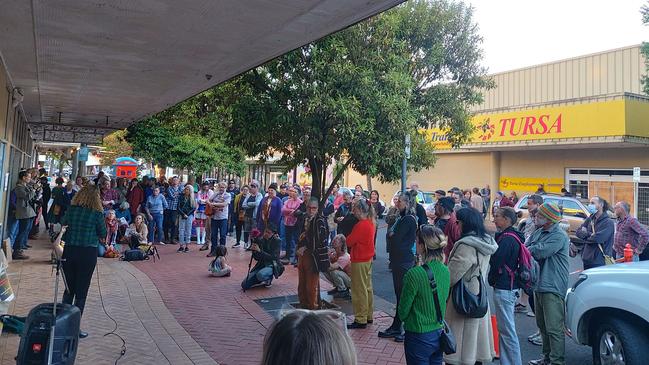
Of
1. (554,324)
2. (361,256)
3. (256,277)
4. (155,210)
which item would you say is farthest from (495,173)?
(554,324)

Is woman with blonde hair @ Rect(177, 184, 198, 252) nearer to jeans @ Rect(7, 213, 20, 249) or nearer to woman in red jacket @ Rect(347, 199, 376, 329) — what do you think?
jeans @ Rect(7, 213, 20, 249)

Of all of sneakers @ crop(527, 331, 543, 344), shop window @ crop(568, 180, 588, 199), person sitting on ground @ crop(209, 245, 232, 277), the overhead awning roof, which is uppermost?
the overhead awning roof

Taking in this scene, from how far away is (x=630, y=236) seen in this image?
709cm

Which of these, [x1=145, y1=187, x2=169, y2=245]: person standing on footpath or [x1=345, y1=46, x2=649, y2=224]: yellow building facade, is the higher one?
[x1=345, y1=46, x2=649, y2=224]: yellow building facade

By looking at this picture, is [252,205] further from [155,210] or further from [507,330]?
[507,330]

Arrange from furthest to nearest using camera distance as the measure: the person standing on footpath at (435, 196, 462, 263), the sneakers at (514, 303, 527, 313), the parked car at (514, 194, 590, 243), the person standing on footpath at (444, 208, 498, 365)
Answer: the parked car at (514, 194, 590, 243), the sneakers at (514, 303, 527, 313), the person standing on footpath at (435, 196, 462, 263), the person standing on footpath at (444, 208, 498, 365)

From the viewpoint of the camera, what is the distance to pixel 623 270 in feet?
14.9

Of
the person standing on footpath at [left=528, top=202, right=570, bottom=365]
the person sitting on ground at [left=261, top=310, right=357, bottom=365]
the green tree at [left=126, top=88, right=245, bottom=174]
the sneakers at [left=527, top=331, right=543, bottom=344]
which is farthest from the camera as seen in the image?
the green tree at [left=126, top=88, right=245, bottom=174]

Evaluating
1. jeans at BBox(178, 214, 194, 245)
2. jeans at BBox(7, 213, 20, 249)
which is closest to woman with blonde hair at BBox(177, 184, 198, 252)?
jeans at BBox(178, 214, 194, 245)

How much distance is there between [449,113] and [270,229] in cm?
611

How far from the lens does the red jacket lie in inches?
240

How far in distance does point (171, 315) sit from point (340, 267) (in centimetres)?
278

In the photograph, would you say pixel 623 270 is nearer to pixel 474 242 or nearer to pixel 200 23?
pixel 474 242

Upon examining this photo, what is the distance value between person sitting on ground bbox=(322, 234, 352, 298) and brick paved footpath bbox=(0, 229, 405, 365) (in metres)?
0.76
